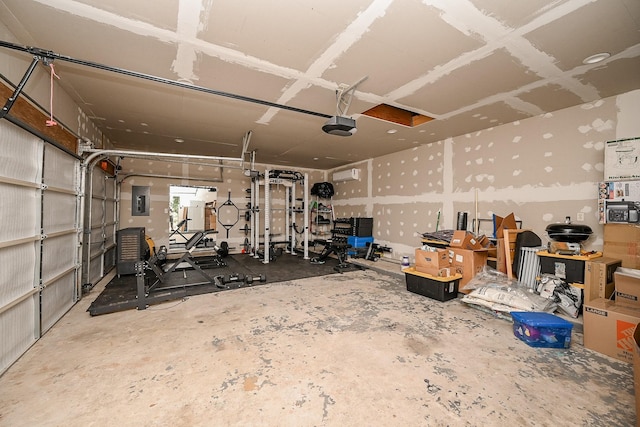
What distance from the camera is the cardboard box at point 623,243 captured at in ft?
9.18

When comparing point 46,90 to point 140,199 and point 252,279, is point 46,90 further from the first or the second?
point 140,199

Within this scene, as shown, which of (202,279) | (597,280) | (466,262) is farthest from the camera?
(202,279)

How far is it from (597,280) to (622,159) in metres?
1.51

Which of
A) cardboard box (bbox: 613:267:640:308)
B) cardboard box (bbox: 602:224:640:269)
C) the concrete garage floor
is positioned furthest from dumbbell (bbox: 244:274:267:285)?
cardboard box (bbox: 602:224:640:269)

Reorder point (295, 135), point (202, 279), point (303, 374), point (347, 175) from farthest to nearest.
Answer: point (347, 175) < point (295, 135) < point (202, 279) < point (303, 374)

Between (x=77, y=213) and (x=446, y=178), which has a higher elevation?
(x=446, y=178)

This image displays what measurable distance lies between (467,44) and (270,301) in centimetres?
366

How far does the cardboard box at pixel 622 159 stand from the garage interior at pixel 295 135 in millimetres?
170

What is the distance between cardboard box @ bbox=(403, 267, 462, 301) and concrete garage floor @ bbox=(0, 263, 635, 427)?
1.72 ft

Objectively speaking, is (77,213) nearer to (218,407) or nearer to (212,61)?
(212,61)

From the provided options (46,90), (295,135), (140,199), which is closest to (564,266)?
(295,135)

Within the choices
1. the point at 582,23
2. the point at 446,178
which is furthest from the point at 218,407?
the point at 446,178

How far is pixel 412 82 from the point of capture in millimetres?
2859

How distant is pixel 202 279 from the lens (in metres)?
4.55
